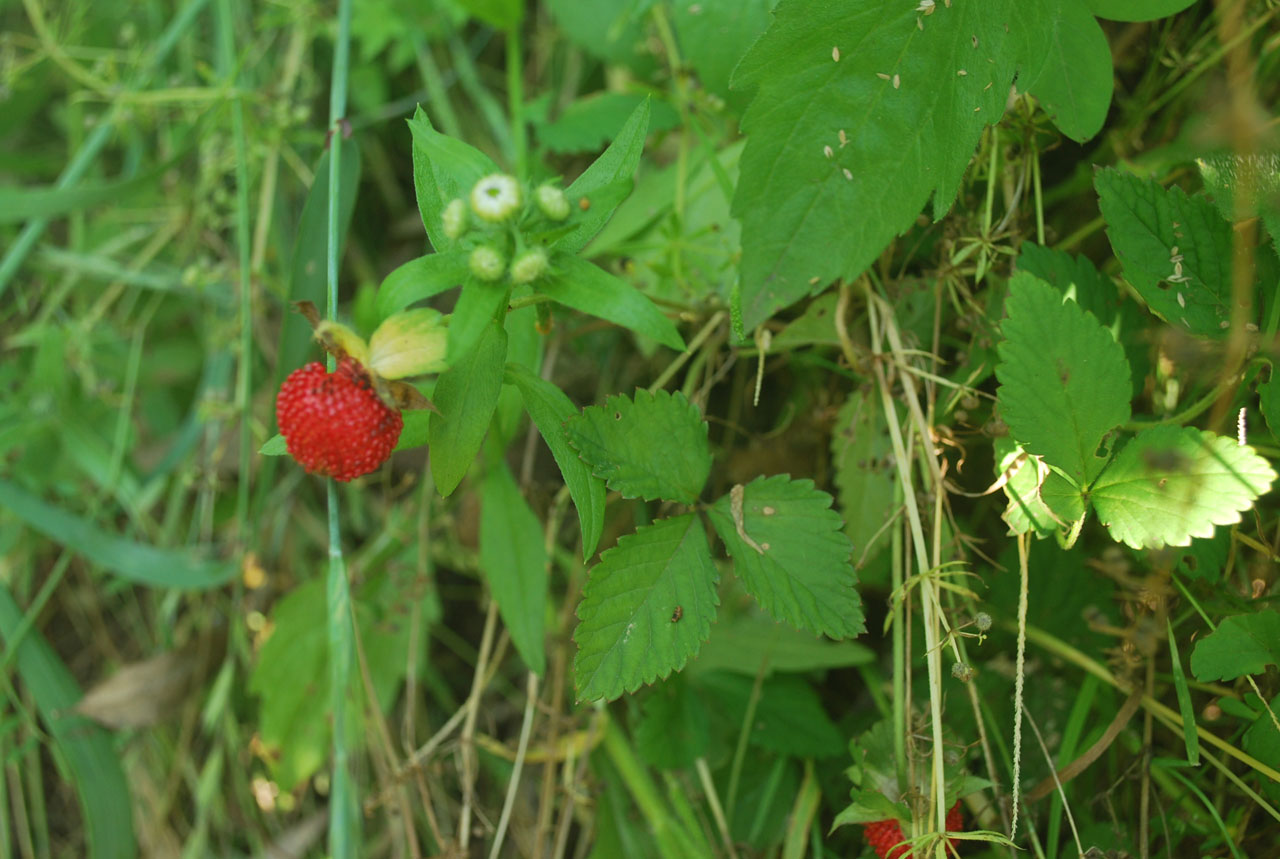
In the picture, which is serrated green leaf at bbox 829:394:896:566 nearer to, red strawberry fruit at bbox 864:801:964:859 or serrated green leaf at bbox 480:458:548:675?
red strawberry fruit at bbox 864:801:964:859

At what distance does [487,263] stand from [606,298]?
0.45ft

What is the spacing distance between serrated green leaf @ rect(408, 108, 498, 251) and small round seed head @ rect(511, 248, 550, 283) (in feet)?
0.39

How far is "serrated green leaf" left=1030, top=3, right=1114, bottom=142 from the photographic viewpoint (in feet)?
3.53

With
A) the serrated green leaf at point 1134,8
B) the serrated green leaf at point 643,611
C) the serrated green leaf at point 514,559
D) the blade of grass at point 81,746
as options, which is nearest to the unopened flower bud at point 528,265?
the serrated green leaf at point 643,611

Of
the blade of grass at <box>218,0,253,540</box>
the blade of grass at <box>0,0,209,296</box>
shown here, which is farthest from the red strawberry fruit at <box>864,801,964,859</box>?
the blade of grass at <box>0,0,209,296</box>

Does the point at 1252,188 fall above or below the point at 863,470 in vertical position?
above

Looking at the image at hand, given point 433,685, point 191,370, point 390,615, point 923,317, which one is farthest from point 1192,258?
point 191,370

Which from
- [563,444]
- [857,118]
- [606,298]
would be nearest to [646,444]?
[563,444]

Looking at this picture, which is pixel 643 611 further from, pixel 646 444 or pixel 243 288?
pixel 243 288

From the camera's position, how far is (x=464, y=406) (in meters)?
1.00

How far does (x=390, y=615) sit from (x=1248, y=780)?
4.71 ft

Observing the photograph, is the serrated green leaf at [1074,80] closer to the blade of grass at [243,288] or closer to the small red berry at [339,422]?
the small red berry at [339,422]

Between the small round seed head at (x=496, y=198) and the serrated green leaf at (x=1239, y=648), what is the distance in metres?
0.93

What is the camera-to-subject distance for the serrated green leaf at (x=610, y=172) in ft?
3.20
